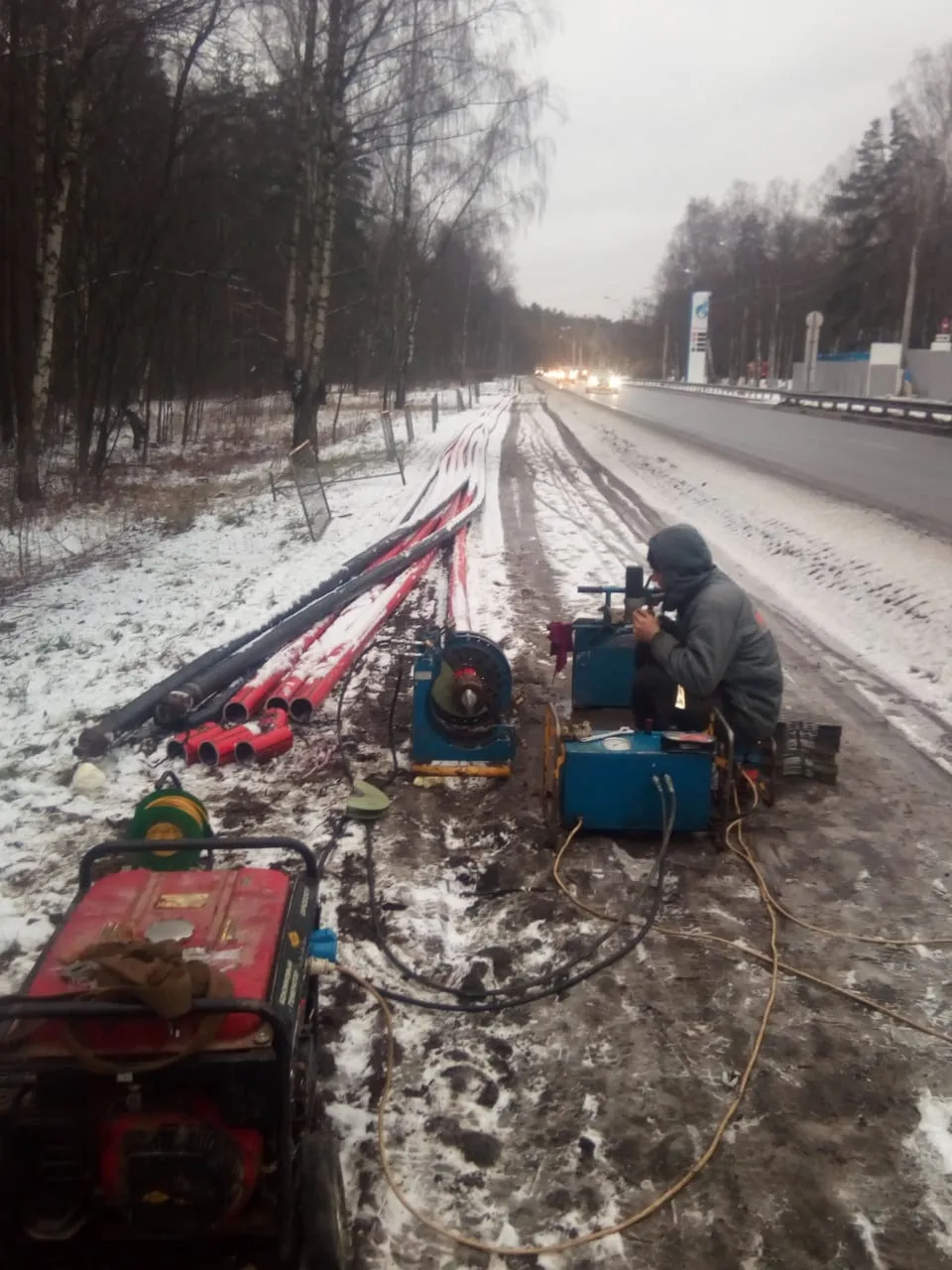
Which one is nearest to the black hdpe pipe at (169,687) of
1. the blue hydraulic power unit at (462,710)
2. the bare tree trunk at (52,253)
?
the blue hydraulic power unit at (462,710)

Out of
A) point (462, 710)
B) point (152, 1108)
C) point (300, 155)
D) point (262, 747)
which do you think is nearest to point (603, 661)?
point (462, 710)

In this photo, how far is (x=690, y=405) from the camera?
3894 cm

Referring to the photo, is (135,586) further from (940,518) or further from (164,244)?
(164,244)

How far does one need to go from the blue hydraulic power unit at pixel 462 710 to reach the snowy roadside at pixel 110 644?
0.92 metres

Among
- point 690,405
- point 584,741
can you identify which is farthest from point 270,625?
point 690,405

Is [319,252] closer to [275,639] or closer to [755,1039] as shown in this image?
[275,639]

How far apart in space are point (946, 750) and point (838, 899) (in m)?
2.04

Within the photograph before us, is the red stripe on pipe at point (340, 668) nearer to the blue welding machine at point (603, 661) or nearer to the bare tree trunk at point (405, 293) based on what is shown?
the blue welding machine at point (603, 661)

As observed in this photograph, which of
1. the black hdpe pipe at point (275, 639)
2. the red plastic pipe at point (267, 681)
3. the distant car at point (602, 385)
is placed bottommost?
the red plastic pipe at point (267, 681)

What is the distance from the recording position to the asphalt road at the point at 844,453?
13.8m

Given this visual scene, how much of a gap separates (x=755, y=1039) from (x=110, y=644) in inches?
230

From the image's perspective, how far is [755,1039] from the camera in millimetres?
3293

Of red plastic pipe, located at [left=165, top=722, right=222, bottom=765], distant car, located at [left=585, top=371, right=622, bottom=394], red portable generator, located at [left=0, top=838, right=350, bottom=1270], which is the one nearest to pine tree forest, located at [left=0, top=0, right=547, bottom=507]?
red plastic pipe, located at [left=165, top=722, right=222, bottom=765]

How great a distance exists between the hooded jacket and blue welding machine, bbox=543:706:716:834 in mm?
339
